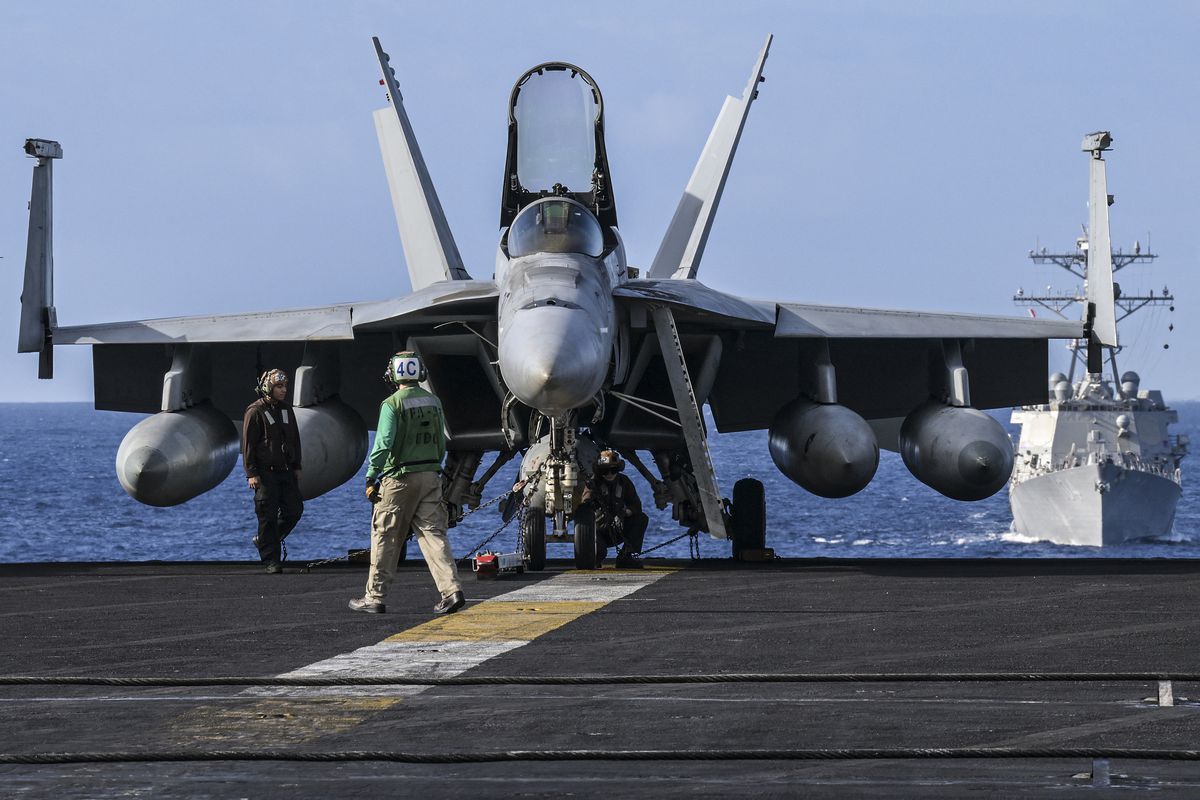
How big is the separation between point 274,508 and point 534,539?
2.37 metres

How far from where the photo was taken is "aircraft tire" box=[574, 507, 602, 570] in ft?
48.4

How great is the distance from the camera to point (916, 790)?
5.45 meters

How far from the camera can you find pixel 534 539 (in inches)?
579

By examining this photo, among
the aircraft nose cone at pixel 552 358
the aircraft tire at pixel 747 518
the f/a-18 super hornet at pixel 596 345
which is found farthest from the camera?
the aircraft tire at pixel 747 518

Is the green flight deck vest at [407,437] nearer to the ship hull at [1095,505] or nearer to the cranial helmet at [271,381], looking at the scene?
the cranial helmet at [271,381]

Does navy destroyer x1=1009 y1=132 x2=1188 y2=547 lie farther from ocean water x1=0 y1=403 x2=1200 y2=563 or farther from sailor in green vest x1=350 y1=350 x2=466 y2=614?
sailor in green vest x1=350 y1=350 x2=466 y2=614

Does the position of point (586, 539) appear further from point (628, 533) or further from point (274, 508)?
point (274, 508)

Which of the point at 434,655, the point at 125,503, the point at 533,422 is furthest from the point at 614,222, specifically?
the point at 125,503

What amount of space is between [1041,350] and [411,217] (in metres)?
7.65

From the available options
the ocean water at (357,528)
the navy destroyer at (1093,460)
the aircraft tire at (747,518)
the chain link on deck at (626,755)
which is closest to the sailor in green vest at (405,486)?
the chain link on deck at (626,755)

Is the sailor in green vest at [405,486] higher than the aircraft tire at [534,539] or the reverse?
higher

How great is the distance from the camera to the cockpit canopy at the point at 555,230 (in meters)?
14.6

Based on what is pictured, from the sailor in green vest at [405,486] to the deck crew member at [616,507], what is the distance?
3569 mm

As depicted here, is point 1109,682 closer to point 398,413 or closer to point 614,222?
point 398,413
